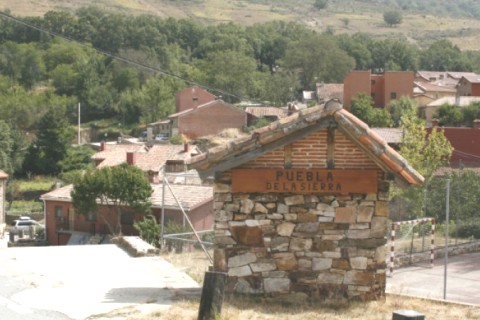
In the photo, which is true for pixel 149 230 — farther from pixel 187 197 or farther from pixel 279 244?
pixel 279 244

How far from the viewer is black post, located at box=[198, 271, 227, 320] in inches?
338

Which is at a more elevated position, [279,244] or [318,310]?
[279,244]

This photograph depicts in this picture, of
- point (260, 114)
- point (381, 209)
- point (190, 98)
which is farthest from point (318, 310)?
point (190, 98)

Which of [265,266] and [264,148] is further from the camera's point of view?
[265,266]

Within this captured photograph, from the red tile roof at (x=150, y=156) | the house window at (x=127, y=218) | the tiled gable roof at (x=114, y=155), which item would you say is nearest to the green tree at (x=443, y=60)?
the tiled gable roof at (x=114, y=155)

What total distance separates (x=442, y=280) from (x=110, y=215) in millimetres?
21405

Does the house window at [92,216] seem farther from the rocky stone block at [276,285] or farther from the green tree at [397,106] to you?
the green tree at [397,106]

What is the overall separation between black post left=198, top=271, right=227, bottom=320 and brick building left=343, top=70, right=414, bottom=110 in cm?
6413

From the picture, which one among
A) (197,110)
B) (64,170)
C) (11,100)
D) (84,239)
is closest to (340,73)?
(197,110)

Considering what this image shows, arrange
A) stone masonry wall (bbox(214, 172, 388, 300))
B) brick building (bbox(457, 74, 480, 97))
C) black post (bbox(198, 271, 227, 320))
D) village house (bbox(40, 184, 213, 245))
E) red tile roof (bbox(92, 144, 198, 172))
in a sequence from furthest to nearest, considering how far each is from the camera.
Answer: brick building (bbox(457, 74, 480, 97)) → red tile roof (bbox(92, 144, 198, 172)) → village house (bbox(40, 184, 213, 245)) → stone masonry wall (bbox(214, 172, 388, 300)) → black post (bbox(198, 271, 227, 320))

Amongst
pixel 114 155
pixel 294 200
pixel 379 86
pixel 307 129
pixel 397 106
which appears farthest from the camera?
pixel 379 86

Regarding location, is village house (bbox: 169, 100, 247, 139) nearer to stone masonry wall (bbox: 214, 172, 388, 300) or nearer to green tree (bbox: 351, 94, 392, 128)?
green tree (bbox: 351, 94, 392, 128)

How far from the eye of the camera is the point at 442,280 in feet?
62.7

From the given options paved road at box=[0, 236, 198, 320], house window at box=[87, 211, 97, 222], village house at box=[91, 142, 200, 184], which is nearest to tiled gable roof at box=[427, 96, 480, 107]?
village house at box=[91, 142, 200, 184]
